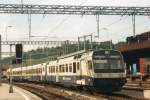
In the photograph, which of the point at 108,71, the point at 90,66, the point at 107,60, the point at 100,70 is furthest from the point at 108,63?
the point at 90,66

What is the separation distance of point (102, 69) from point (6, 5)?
22.5 m

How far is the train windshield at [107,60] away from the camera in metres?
29.1

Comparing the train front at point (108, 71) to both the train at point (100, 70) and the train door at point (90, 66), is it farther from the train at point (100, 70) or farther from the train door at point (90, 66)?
the train door at point (90, 66)

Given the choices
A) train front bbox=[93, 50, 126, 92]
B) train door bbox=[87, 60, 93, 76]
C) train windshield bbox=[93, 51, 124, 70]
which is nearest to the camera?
train front bbox=[93, 50, 126, 92]

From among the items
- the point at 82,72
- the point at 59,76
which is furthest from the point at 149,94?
the point at 59,76

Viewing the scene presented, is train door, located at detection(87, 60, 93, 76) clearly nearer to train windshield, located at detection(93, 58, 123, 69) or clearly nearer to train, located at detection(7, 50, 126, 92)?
train, located at detection(7, 50, 126, 92)

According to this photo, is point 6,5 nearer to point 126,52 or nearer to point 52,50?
point 126,52

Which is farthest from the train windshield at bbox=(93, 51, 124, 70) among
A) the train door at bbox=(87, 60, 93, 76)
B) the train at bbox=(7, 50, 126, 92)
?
the train door at bbox=(87, 60, 93, 76)

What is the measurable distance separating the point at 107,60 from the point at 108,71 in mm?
914

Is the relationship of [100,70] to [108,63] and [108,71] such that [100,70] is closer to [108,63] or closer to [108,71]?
[108,71]

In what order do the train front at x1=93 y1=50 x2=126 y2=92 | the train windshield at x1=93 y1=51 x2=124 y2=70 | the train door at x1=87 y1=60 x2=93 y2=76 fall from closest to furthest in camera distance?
the train front at x1=93 y1=50 x2=126 y2=92 → the train door at x1=87 y1=60 x2=93 y2=76 → the train windshield at x1=93 y1=51 x2=124 y2=70

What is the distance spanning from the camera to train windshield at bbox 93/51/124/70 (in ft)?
95.5

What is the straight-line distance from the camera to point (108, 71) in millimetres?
28875

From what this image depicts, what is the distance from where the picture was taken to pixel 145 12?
5194 centimetres
